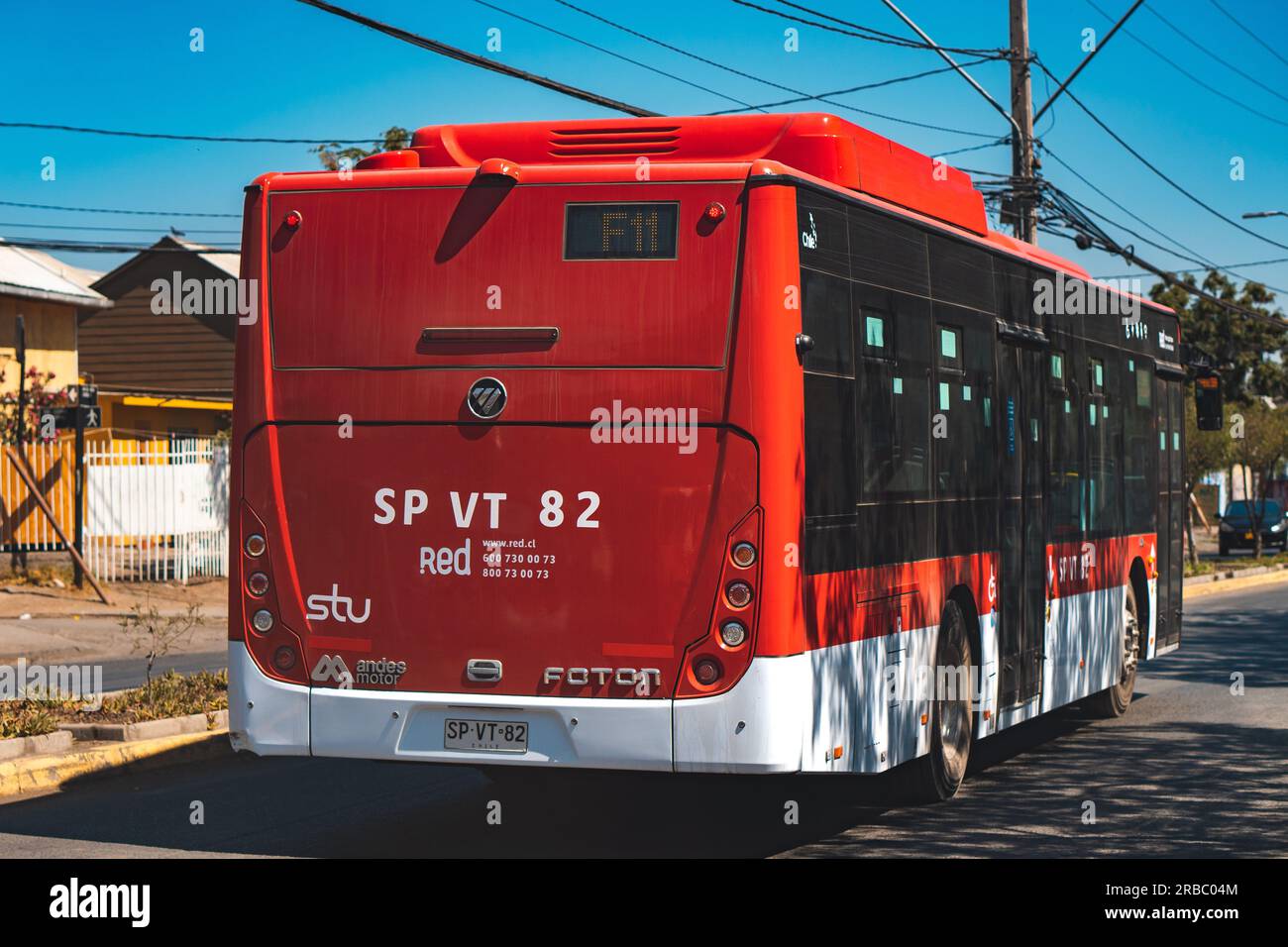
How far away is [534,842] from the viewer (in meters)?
9.20

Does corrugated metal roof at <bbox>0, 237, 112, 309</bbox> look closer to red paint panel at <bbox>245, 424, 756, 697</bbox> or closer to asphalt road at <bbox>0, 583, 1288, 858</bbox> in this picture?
asphalt road at <bbox>0, 583, 1288, 858</bbox>

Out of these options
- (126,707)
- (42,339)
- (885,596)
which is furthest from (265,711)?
(42,339)

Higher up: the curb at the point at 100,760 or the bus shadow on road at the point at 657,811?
the curb at the point at 100,760

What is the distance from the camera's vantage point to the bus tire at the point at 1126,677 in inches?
584

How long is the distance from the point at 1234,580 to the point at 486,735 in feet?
106

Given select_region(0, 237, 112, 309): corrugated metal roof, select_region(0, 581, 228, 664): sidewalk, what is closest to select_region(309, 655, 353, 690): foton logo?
select_region(0, 581, 228, 664): sidewalk

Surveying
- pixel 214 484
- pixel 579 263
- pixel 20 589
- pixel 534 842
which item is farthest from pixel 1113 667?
pixel 214 484

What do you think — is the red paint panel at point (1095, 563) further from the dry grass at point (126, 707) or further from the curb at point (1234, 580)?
the curb at point (1234, 580)

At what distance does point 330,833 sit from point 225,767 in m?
2.78

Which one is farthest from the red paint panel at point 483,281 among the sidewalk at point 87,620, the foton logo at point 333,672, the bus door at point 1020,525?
the sidewalk at point 87,620
